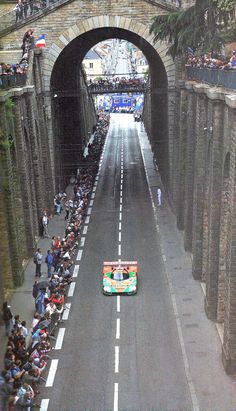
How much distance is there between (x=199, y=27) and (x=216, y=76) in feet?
34.6

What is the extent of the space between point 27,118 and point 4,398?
70.3 feet

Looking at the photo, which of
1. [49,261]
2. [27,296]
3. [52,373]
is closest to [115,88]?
[49,261]

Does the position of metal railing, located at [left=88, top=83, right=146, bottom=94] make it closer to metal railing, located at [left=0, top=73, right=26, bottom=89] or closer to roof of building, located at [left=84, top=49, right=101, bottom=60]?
metal railing, located at [left=0, top=73, right=26, bottom=89]

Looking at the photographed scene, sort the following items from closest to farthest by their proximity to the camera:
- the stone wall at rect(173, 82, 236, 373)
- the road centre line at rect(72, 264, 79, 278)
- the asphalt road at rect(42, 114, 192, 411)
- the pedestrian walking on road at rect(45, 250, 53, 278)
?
the asphalt road at rect(42, 114, 192, 411) < the stone wall at rect(173, 82, 236, 373) < the pedestrian walking on road at rect(45, 250, 53, 278) < the road centre line at rect(72, 264, 79, 278)

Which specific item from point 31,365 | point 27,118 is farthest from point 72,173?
point 31,365

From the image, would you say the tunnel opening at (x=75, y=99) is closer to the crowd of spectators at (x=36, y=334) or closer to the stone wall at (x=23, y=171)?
the stone wall at (x=23, y=171)

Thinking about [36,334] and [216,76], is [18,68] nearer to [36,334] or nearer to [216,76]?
[216,76]

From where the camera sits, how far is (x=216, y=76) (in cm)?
2494

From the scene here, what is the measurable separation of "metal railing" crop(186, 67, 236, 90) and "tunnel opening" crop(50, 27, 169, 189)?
12720mm

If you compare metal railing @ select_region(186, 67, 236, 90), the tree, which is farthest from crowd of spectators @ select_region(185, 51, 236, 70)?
the tree

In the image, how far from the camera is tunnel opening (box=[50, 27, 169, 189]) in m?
47.4

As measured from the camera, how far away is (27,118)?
36188 millimetres

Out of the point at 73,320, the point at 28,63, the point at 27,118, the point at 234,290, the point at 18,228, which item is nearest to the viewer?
the point at 234,290

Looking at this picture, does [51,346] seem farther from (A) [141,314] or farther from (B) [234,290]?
(B) [234,290]
